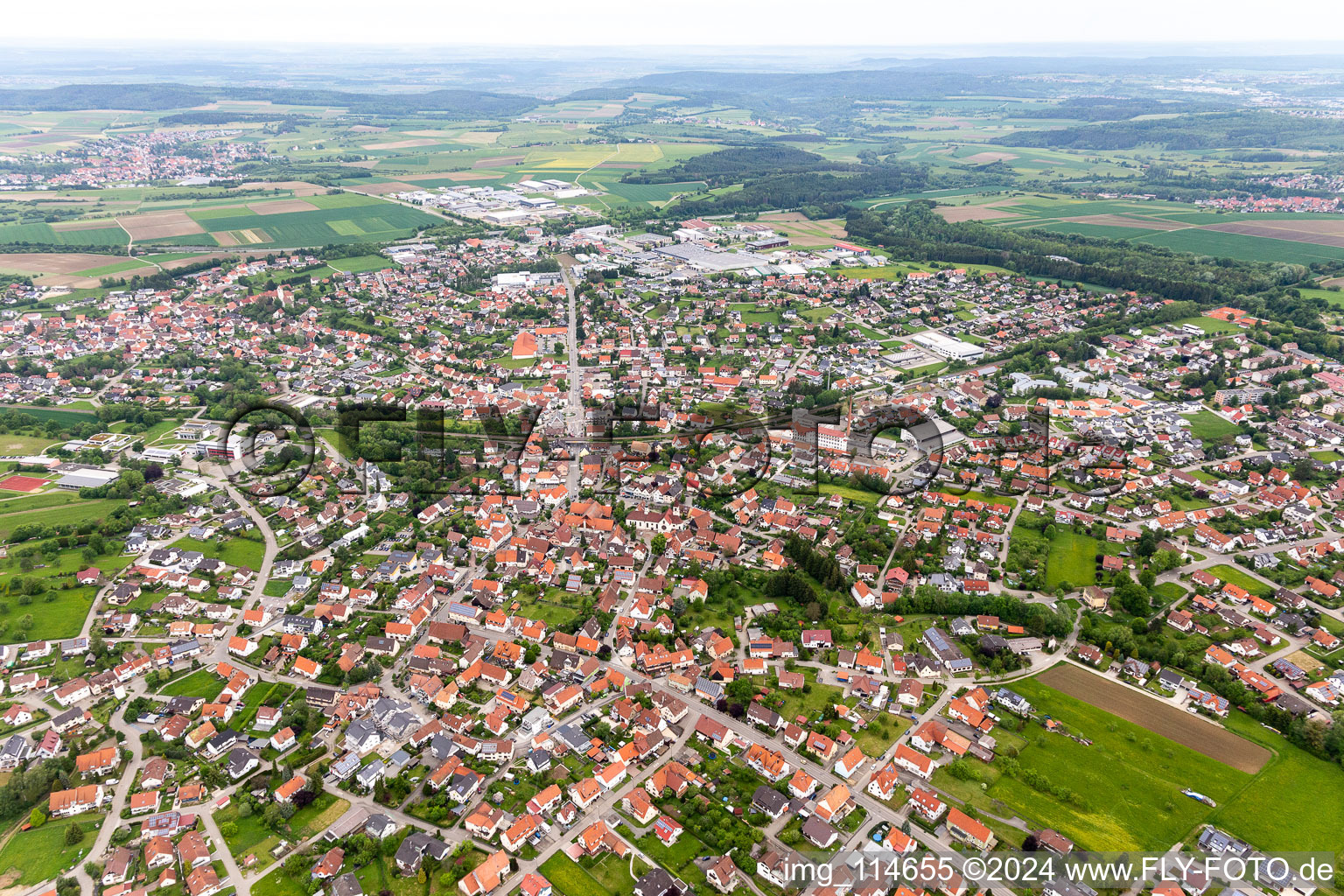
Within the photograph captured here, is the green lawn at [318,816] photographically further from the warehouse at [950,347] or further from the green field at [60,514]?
the warehouse at [950,347]

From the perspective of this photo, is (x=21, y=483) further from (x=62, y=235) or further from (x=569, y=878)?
(x=62, y=235)

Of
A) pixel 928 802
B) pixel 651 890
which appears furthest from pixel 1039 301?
pixel 651 890

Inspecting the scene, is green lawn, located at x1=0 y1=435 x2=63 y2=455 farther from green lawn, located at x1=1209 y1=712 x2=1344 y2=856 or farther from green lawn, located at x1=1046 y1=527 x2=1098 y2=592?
green lawn, located at x1=1209 y1=712 x2=1344 y2=856

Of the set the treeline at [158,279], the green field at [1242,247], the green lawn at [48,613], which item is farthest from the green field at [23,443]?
the green field at [1242,247]

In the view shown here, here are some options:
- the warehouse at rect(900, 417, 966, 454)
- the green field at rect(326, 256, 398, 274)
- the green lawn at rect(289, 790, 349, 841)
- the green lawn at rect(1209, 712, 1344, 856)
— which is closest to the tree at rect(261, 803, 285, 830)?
the green lawn at rect(289, 790, 349, 841)

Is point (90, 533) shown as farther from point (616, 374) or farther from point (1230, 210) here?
point (1230, 210)
